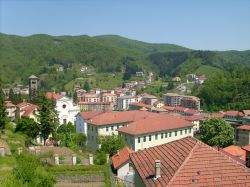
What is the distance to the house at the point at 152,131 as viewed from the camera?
1689 inches

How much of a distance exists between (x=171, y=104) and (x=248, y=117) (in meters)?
59.5

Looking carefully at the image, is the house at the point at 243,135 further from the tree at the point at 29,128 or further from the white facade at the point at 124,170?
the white facade at the point at 124,170

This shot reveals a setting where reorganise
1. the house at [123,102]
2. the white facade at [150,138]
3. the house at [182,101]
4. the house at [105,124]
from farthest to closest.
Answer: the house at [123,102], the house at [182,101], the house at [105,124], the white facade at [150,138]

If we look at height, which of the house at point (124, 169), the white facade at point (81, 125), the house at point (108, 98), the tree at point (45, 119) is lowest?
the house at point (108, 98)

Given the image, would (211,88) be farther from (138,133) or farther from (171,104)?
(138,133)

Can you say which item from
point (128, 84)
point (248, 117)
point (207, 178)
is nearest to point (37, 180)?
point (207, 178)

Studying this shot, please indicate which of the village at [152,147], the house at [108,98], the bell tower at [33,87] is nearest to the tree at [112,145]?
the village at [152,147]

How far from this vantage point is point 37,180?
17.1 meters

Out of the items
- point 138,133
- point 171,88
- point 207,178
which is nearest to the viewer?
point 207,178

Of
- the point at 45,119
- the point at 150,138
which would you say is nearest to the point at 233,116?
the point at 150,138

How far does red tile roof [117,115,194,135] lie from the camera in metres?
43.2

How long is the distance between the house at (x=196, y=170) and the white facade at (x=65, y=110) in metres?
53.4

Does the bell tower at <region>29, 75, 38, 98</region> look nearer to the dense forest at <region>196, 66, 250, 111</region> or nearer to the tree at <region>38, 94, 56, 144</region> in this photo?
the dense forest at <region>196, 66, 250, 111</region>

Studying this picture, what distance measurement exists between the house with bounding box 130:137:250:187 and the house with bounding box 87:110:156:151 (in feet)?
108
